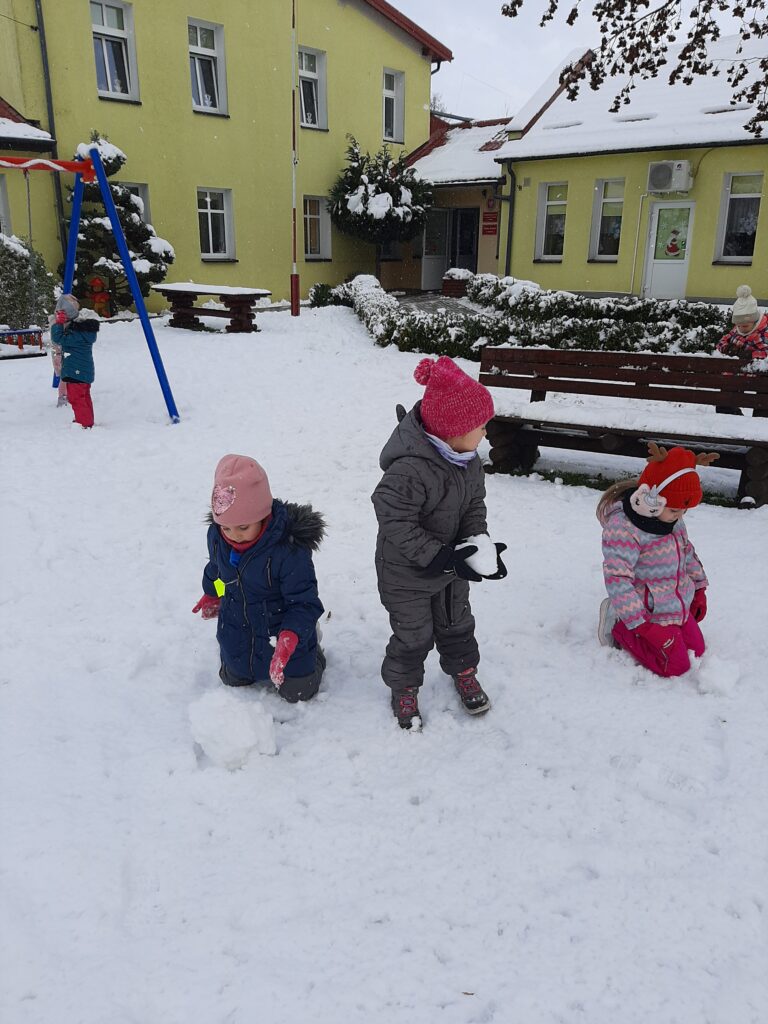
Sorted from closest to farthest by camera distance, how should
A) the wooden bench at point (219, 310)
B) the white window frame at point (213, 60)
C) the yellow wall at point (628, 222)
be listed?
1. the wooden bench at point (219, 310)
2. the yellow wall at point (628, 222)
3. the white window frame at point (213, 60)

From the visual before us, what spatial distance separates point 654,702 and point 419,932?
5.33 ft

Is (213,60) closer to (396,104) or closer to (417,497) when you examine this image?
(396,104)

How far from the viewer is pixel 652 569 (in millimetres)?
3596

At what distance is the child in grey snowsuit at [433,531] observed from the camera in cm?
291

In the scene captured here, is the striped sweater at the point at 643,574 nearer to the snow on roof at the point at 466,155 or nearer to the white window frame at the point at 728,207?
the white window frame at the point at 728,207

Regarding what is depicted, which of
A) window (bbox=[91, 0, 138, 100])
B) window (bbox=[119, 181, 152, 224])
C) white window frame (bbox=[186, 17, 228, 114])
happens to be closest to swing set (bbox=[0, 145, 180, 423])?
window (bbox=[119, 181, 152, 224])

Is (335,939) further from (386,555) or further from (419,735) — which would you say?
(386,555)

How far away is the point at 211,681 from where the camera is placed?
3639mm

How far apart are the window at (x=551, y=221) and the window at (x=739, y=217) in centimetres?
367

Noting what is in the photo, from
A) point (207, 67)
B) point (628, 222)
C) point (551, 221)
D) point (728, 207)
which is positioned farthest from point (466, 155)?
point (728, 207)

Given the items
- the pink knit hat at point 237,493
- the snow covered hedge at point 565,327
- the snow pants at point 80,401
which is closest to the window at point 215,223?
the snow covered hedge at point 565,327

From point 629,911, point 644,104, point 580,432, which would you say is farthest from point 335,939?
point 644,104

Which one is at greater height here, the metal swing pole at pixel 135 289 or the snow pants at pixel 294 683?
the metal swing pole at pixel 135 289

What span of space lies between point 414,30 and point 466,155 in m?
3.67
